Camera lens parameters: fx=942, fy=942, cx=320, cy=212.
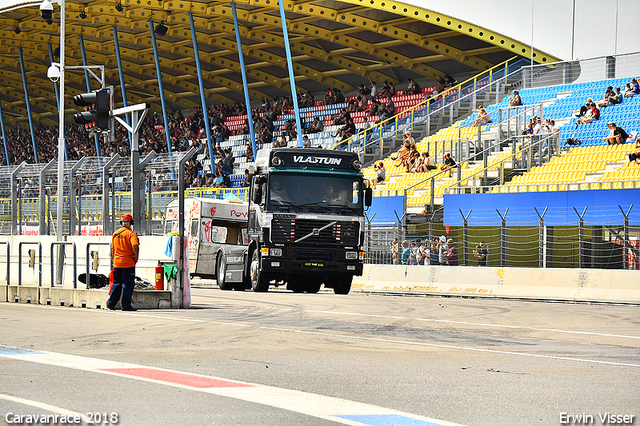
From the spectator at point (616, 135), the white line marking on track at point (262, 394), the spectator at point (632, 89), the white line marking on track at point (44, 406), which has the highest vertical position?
the spectator at point (632, 89)

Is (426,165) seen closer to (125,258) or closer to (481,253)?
(481,253)

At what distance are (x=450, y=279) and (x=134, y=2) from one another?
29184 mm

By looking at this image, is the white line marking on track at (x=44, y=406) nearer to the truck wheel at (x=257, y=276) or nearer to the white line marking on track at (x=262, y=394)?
the white line marking on track at (x=262, y=394)

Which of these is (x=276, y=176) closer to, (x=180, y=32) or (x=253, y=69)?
(x=180, y=32)

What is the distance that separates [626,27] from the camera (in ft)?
128

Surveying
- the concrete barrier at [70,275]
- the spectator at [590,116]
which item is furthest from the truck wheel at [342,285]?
the spectator at [590,116]

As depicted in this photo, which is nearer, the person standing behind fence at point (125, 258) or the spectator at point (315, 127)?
the person standing behind fence at point (125, 258)

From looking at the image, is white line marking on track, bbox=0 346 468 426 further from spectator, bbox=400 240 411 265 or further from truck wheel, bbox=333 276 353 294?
spectator, bbox=400 240 411 265

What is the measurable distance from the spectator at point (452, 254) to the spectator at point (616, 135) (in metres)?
A: 8.92

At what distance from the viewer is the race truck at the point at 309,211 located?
2247 cm

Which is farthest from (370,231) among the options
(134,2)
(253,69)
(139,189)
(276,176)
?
(253,69)

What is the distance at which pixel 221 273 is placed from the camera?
87.4 ft

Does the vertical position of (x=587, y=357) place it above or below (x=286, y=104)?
below

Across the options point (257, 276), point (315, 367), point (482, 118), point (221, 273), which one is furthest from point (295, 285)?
point (315, 367)
